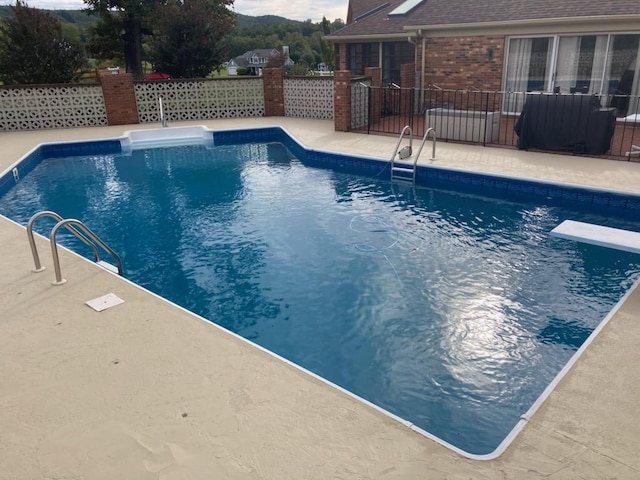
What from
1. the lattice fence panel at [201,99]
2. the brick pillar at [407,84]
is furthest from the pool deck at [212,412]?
the lattice fence panel at [201,99]

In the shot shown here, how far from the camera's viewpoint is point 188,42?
17922mm

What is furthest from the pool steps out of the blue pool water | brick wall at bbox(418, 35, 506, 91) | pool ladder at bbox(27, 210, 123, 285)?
pool ladder at bbox(27, 210, 123, 285)

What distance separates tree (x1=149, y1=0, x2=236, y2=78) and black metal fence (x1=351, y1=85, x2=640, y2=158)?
723 cm

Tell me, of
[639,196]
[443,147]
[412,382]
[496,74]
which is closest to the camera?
[412,382]

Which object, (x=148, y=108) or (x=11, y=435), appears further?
(x=148, y=108)

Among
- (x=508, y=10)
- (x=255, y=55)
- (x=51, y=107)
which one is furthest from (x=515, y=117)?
(x=255, y=55)

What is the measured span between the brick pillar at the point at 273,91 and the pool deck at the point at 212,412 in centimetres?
1301

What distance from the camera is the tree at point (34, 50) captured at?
16.1m

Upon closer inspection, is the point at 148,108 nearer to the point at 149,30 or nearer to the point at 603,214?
the point at 149,30

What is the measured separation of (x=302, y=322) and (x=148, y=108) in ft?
43.4

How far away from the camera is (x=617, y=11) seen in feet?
38.0

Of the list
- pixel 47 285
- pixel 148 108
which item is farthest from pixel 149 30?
pixel 47 285

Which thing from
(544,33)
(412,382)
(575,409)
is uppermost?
(544,33)

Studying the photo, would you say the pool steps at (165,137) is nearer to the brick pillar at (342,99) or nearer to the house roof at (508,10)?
the brick pillar at (342,99)
